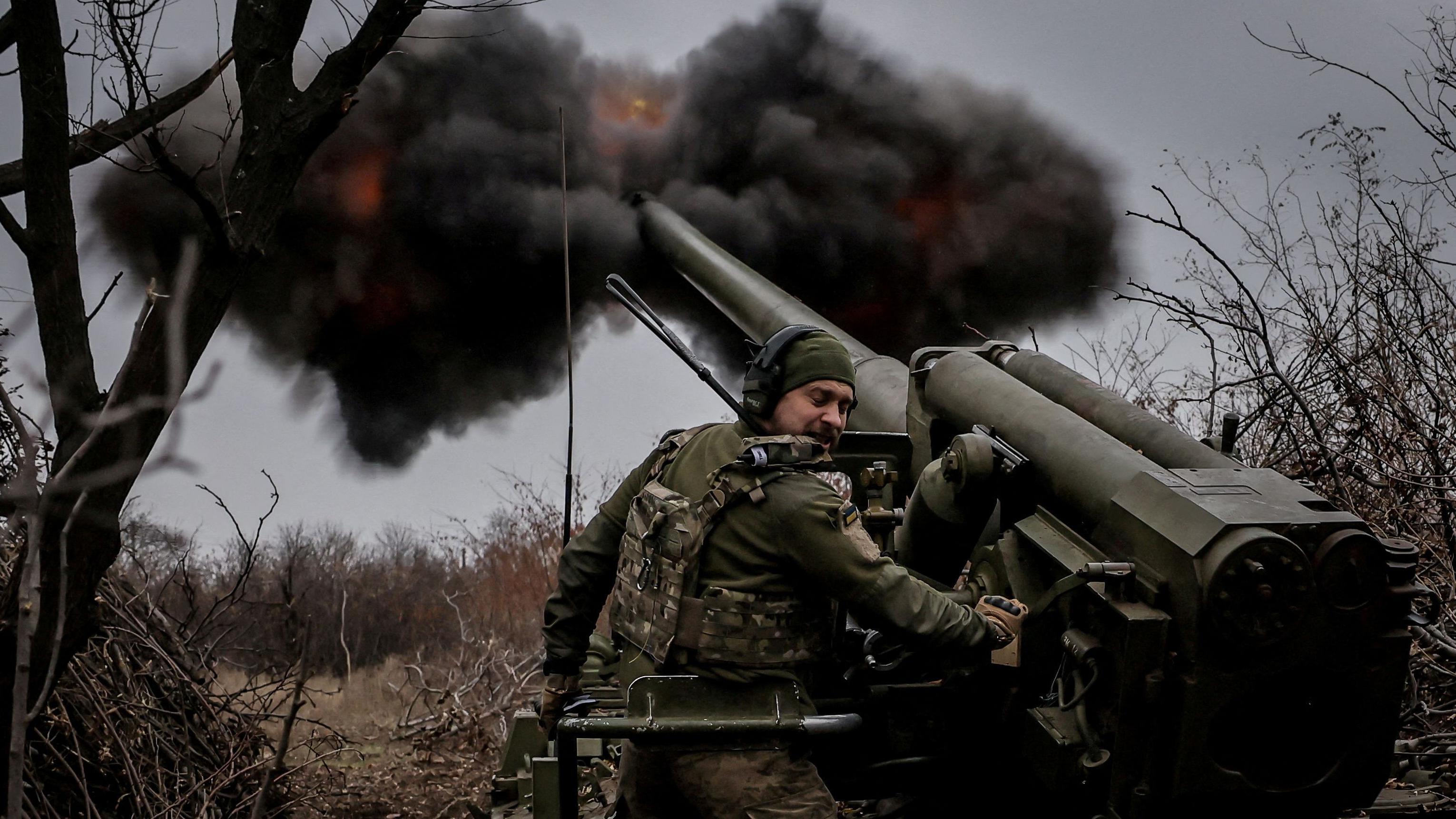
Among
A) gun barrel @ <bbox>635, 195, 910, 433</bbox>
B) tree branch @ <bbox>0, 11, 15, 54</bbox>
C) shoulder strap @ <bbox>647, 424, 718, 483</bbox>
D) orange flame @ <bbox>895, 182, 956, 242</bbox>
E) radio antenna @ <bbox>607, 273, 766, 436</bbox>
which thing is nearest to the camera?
shoulder strap @ <bbox>647, 424, 718, 483</bbox>

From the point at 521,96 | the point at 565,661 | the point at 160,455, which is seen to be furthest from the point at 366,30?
the point at 521,96

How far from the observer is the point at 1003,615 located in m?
3.21

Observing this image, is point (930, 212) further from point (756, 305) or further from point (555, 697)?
point (555, 697)

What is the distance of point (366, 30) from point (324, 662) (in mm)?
6290

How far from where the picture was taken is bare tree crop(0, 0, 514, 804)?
11.8 feet

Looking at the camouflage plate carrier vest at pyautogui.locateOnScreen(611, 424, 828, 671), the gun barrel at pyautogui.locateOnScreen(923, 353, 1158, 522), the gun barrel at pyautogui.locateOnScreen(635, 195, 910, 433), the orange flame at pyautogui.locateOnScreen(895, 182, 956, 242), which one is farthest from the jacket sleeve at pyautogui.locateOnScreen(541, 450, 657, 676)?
the orange flame at pyautogui.locateOnScreen(895, 182, 956, 242)

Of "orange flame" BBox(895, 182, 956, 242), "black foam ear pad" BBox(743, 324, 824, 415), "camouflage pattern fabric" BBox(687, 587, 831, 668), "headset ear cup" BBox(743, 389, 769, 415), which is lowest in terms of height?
"camouflage pattern fabric" BBox(687, 587, 831, 668)

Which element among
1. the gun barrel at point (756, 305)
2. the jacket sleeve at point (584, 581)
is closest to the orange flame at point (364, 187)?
the gun barrel at point (756, 305)

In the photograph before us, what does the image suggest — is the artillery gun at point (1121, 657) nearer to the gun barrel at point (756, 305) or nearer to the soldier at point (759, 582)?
the soldier at point (759, 582)

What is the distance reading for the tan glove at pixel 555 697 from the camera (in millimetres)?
3260

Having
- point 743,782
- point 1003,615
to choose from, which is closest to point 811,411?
point 1003,615

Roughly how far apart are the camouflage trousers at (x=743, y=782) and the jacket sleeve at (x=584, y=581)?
0.44 meters

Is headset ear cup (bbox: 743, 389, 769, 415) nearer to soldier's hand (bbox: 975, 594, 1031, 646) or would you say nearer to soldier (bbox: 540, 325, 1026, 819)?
soldier (bbox: 540, 325, 1026, 819)

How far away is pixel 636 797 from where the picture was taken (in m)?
3.05
